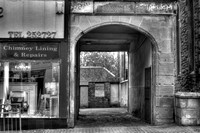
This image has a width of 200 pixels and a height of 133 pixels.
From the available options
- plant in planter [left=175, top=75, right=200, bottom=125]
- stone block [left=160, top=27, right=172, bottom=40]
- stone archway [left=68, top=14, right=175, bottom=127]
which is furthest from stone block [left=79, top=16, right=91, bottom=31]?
plant in planter [left=175, top=75, right=200, bottom=125]

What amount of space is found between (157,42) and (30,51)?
493 centimetres

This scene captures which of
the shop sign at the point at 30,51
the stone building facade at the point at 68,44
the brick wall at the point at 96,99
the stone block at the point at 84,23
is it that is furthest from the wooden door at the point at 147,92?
the brick wall at the point at 96,99

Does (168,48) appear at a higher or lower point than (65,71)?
higher

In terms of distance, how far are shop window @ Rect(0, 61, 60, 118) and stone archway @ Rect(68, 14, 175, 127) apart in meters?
0.90

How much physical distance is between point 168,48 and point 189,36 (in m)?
1.81

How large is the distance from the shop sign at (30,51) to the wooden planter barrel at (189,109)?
4.95 m

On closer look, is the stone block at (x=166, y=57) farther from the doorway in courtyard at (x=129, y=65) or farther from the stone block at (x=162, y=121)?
the stone block at (x=162, y=121)

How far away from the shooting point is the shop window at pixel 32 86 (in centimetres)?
1233

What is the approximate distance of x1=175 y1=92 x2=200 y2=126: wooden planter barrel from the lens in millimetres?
12125

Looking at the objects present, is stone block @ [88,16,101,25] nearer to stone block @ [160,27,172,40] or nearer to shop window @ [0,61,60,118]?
shop window @ [0,61,60,118]

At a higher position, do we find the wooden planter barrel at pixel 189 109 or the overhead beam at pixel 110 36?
the overhead beam at pixel 110 36

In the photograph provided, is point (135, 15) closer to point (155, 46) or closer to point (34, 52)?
point (155, 46)

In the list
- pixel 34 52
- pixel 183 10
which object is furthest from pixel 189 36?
pixel 34 52

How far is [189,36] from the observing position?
564 inches
